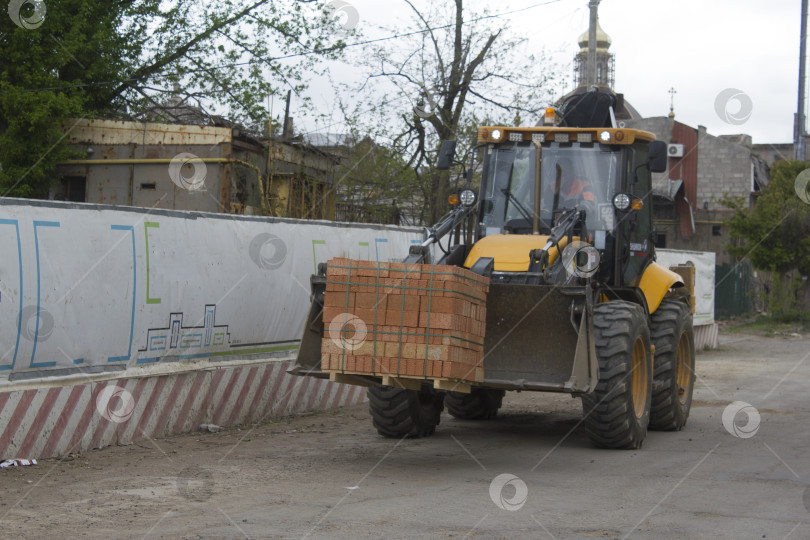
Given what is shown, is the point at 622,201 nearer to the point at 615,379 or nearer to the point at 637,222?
the point at 637,222

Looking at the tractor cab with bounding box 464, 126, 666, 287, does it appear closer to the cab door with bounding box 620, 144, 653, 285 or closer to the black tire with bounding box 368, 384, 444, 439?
the cab door with bounding box 620, 144, 653, 285

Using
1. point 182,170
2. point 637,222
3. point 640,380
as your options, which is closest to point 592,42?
point 182,170

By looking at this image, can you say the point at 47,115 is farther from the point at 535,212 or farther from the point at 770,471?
the point at 770,471

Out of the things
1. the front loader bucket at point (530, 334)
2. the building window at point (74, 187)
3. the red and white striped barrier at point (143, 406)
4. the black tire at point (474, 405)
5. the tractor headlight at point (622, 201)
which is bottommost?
the black tire at point (474, 405)

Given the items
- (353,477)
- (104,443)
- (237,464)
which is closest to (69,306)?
(104,443)

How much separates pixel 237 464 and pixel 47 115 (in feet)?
57.4

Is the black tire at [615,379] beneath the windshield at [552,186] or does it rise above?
beneath

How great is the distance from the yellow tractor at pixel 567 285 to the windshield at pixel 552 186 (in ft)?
0.04

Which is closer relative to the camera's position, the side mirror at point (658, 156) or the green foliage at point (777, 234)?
the side mirror at point (658, 156)

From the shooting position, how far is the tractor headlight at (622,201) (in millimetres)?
10070

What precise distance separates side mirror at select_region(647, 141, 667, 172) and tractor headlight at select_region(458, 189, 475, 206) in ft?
6.71

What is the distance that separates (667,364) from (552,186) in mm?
2392

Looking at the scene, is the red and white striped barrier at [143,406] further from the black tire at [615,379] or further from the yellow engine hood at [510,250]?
the black tire at [615,379]

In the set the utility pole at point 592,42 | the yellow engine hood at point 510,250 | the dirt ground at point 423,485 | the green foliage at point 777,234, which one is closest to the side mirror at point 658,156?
the yellow engine hood at point 510,250
